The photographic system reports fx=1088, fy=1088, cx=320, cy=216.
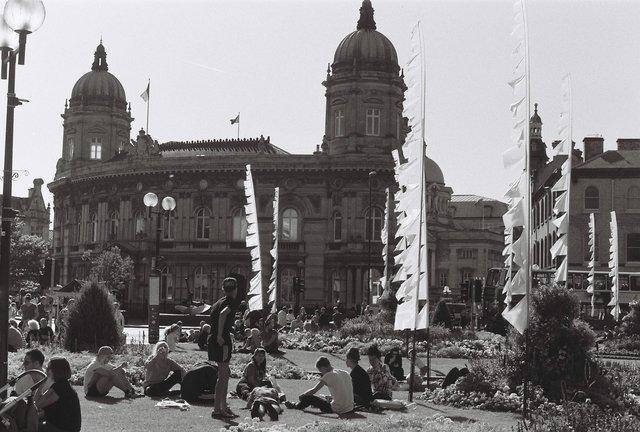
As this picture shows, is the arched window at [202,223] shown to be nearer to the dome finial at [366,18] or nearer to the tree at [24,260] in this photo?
the dome finial at [366,18]

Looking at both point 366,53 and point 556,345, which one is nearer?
point 556,345

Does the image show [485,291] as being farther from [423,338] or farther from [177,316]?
[423,338]

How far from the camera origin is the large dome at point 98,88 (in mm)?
94062

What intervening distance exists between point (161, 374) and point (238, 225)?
6311 centimetres

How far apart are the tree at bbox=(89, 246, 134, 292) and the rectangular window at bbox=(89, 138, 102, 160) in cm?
1480

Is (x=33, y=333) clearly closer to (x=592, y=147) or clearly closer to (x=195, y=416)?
(x=195, y=416)

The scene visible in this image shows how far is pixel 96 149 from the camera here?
94438 mm

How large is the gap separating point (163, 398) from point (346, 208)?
198ft

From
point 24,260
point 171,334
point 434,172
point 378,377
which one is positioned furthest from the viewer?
point 434,172

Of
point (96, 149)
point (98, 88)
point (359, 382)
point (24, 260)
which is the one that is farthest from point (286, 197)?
point (359, 382)

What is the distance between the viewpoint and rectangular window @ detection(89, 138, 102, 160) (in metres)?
94.1

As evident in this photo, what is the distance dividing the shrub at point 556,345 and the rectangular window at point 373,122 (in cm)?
6189

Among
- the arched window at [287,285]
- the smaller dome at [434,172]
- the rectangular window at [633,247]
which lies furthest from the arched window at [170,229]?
the smaller dome at [434,172]

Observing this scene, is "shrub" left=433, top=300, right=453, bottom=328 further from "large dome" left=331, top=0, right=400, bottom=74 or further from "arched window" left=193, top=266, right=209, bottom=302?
"arched window" left=193, top=266, right=209, bottom=302
